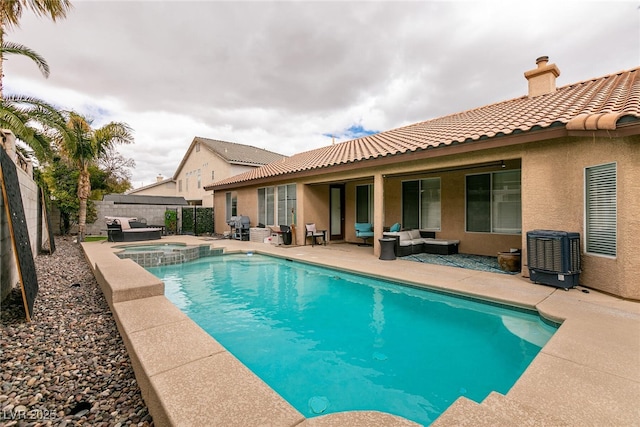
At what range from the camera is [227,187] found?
16578 millimetres

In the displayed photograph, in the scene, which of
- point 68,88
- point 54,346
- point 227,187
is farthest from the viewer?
point 227,187

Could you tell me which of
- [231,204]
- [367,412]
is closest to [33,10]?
[231,204]

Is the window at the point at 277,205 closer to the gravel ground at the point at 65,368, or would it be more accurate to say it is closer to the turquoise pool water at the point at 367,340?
the turquoise pool water at the point at 367,340

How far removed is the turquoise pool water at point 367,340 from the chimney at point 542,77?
8.32 meters

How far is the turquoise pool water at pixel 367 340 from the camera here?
9.64ft

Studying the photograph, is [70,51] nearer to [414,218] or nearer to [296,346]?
[296,346]

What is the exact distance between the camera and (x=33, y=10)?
8703mm

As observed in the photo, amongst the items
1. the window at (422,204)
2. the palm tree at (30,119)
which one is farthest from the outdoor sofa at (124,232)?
the window at (422,204)

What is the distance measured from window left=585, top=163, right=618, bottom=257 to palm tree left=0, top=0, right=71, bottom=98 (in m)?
14.6

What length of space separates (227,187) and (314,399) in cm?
1509

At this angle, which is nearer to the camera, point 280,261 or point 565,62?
point 280,261

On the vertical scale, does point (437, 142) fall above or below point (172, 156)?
below

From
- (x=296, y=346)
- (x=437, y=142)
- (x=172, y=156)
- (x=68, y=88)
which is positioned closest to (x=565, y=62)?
(x=437, y=142)

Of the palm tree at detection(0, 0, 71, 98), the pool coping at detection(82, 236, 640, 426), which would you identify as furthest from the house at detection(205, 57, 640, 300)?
the palm tree at detection(0, 0, 71, 98)
